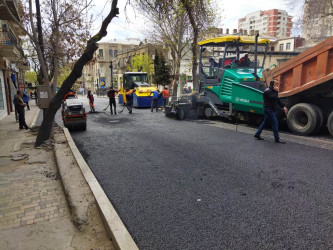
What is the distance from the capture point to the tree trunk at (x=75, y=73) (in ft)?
22.5

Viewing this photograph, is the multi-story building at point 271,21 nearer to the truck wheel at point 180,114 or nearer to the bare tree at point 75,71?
the truck wheel at point 180,114

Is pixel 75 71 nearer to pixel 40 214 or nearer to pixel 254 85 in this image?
pixel 40 214

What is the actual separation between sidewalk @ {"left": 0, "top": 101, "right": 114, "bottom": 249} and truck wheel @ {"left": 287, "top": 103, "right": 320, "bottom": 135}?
21.4ft

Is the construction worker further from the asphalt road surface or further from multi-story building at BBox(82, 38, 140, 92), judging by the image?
multi-story building at BBox(82, 38, 140, 92)

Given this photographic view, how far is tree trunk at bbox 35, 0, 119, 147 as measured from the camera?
22.5 feet

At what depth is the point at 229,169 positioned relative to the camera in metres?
4.87

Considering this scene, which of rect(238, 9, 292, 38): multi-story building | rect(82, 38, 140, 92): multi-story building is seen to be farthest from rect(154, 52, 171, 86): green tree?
rect(238, 9, 292, 38): multi-story building

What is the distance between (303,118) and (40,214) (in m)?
7.46

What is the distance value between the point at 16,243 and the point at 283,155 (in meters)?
5.14

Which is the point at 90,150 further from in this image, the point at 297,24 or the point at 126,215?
the point at 297,24

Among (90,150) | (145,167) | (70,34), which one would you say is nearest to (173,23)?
(70,34)

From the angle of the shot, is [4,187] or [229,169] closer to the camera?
[4,187]

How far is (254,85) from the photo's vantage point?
9.10 metres

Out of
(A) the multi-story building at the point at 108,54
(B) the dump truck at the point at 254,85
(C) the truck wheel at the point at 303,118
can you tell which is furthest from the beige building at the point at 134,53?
(C) the truck wheel at the point at 303,118
